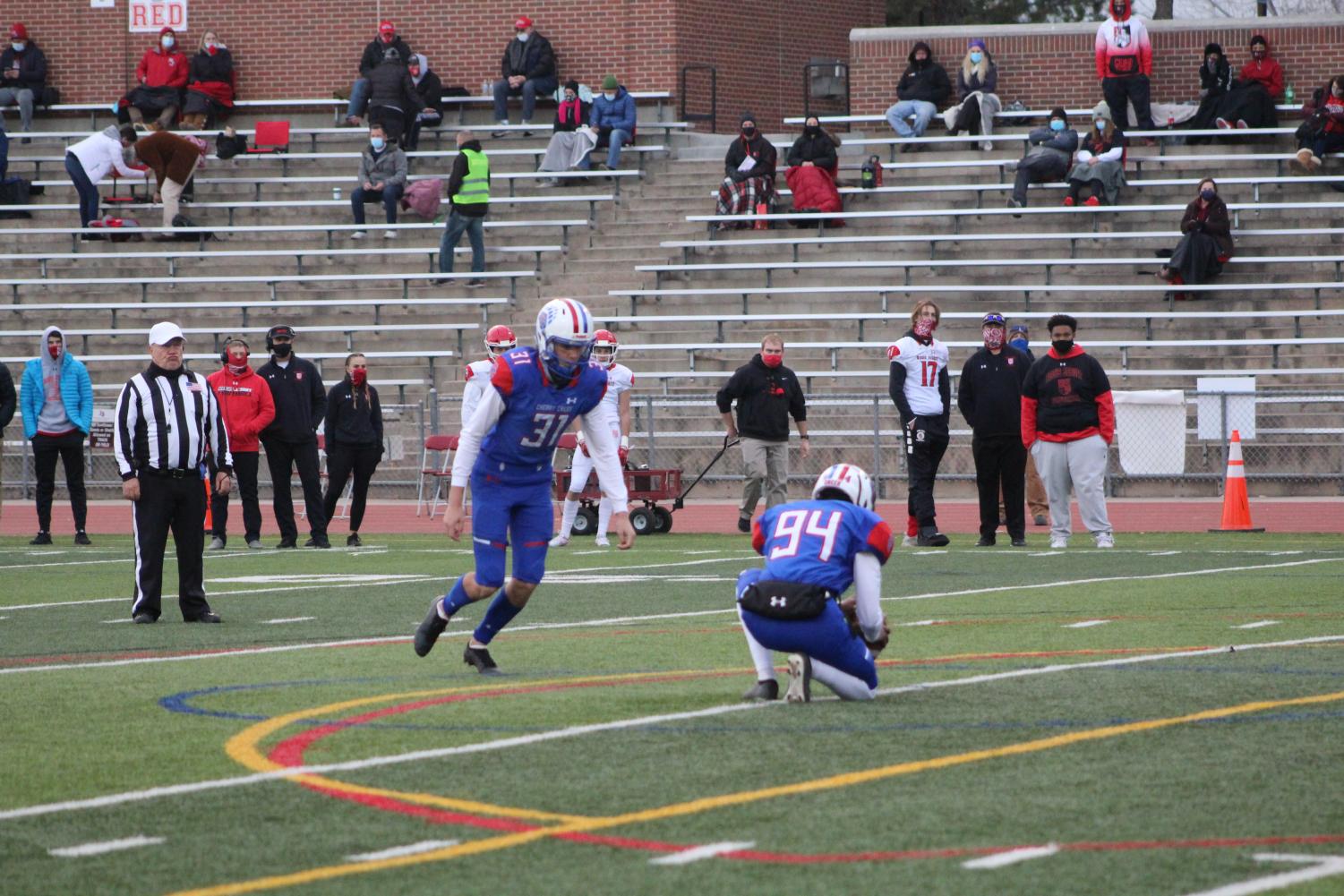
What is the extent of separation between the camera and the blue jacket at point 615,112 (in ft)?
103

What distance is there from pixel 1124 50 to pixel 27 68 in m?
18.5

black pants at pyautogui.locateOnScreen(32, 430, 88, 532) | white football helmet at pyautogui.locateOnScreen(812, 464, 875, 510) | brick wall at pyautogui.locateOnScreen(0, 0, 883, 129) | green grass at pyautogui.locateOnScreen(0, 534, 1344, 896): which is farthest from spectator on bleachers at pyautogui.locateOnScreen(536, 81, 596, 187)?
white football helmet at pyautogui.locateOnScreen(812, 464, 875, 510)

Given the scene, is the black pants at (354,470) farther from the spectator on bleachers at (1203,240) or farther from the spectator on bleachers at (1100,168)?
the spectator on bleachers at (1100,168)

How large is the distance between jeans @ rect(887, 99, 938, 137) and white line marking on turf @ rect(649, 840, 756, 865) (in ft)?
84.9

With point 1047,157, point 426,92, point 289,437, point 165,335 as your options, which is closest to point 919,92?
point 1047,157

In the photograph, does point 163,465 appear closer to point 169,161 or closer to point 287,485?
point 287,485

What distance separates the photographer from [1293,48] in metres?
Answer: 31.1

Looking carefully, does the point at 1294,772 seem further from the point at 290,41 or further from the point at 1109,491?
the point at 290,41

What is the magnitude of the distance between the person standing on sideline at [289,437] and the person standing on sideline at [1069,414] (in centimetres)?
657

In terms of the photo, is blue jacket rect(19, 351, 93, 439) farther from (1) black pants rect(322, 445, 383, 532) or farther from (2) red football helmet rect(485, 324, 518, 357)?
(2) red football helmet rect(485, 324, 518, 357)

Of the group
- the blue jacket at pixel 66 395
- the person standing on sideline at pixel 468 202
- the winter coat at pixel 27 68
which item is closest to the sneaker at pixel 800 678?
the blue jacket at pixel 66 395

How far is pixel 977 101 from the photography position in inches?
1195

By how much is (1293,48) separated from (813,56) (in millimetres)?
8937

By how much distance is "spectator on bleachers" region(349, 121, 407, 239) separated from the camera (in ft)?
101
